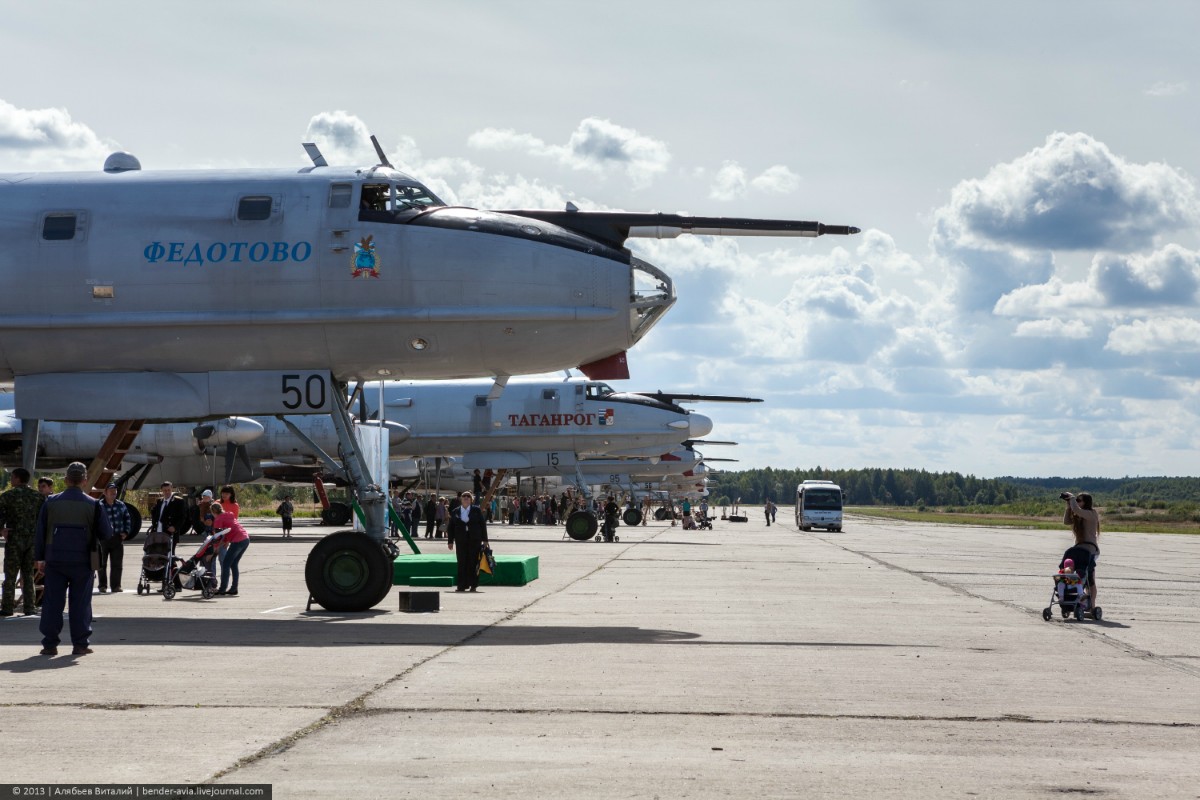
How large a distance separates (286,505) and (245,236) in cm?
3526

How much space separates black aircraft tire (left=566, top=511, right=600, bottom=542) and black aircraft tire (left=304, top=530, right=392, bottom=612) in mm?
25698

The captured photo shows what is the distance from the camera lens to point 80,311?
14695 mm

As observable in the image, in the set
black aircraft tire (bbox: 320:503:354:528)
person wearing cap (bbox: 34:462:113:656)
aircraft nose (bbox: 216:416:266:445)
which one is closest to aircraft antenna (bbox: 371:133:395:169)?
person wearing cap (bbox: 34:462:113:656)

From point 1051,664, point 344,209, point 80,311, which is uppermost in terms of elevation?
point 344,209

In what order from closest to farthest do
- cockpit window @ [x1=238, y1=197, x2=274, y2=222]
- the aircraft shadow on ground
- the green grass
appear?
the aircraft shadow on ground < cockpit window @ [x1=238, y1=197, x2=274, y2=222] < the green grass

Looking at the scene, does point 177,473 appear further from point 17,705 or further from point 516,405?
point 17,705

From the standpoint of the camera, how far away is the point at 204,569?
19.3m

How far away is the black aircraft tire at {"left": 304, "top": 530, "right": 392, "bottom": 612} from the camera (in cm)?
1520

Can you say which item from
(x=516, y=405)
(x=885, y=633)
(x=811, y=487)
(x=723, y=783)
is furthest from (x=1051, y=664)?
(x=811, y=487)

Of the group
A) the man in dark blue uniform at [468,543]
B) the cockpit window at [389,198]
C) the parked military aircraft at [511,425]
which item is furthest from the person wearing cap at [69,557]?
the parked military aircraft at [511,425]

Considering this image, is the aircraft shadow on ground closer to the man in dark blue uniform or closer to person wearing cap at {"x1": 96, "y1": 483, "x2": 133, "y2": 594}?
person wearing cap at {"x1": 96, "y1": 483, "x2": 133, "y2": 594}

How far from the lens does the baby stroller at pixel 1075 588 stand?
16203mm

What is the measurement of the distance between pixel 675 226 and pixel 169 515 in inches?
385

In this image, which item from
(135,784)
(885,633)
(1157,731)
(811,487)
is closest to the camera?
(135,784)
